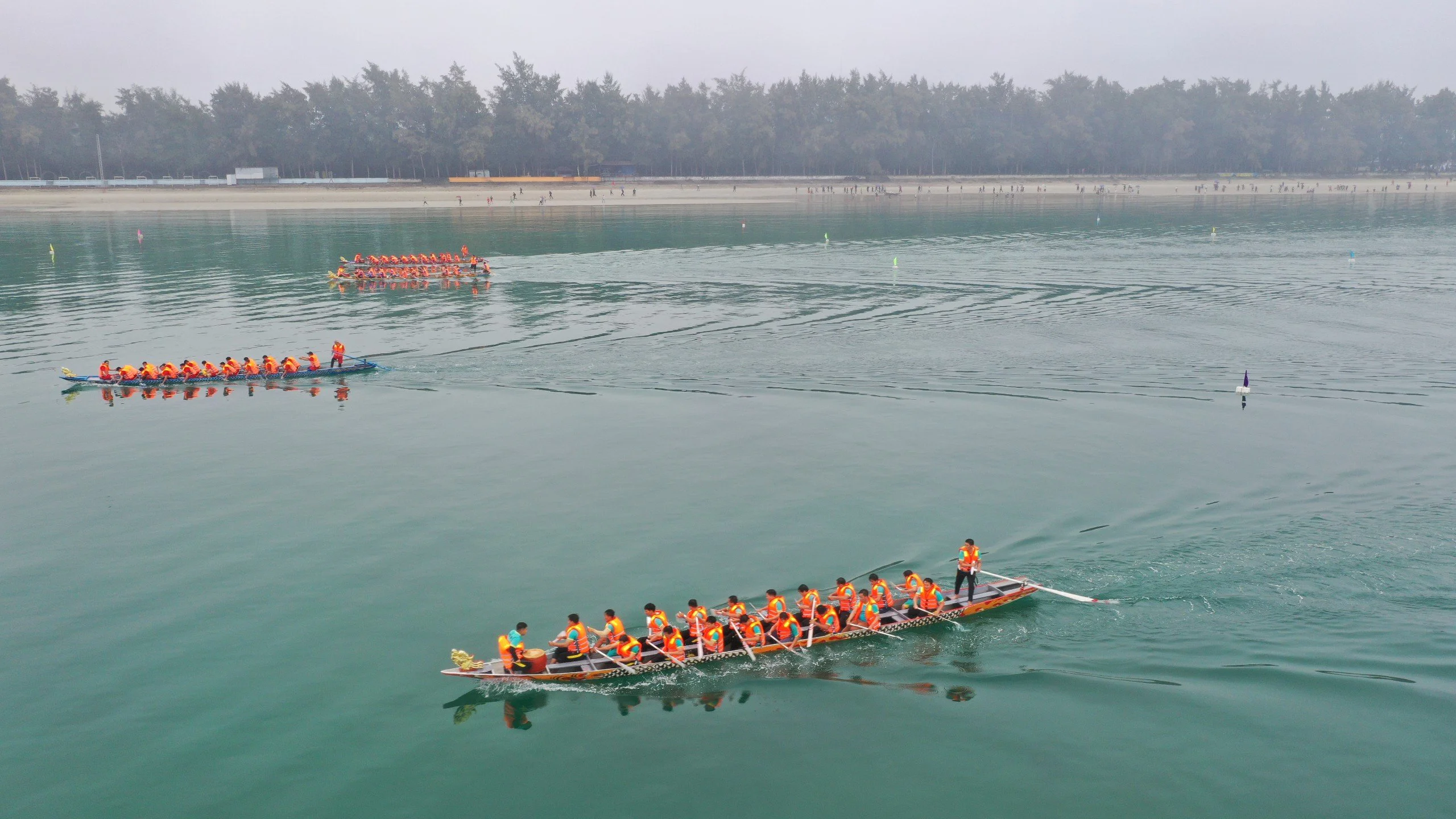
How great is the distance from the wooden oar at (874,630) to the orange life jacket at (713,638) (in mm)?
3497

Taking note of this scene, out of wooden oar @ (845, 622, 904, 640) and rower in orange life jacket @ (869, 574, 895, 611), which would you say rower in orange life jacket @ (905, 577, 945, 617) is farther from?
wooden oar @ (845, 622, 904, 640)

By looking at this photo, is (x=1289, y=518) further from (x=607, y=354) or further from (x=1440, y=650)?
(x=607, y=354)

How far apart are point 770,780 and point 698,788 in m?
1.54

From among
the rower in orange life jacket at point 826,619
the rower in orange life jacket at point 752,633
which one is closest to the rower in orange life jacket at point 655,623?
the rower in orange life jacket at point 752,633

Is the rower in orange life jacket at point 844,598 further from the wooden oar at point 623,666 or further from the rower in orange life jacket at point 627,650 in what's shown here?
the wooden oar at point 623,666

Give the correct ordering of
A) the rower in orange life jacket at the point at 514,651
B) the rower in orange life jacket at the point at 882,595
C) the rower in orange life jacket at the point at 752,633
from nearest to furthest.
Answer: the rower in orange life jacket at the point at 514,651, the rower in orange life jacket at the point at 752,633, the rower in orange life jacket at the point at 882,595

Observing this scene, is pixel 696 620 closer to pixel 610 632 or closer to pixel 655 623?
pixel 655 623

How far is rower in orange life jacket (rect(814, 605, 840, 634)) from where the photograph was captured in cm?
2603

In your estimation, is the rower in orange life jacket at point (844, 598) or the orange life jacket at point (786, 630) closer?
the orange life jacket at point (786, 630)

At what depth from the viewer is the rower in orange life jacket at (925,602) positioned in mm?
26969

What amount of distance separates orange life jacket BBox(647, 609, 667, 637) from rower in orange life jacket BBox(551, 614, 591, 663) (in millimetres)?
1658

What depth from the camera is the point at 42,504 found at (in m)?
34.7

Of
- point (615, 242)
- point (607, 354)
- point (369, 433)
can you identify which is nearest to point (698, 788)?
point (369, 433)

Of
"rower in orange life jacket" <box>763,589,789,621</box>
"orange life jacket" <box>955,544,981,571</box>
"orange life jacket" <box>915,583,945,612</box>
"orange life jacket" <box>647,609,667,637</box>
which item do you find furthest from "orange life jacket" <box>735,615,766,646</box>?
"orange life jacket" <box>955,544,981,571</box>
